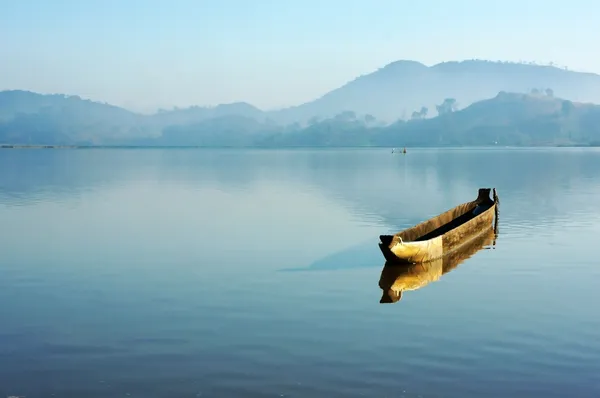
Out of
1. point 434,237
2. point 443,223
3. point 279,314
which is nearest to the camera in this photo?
point 279,314

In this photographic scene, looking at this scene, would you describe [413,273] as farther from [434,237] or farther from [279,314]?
[279,314]

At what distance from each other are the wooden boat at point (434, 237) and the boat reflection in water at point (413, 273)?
1.07 ft

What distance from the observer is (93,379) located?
17078 millimetres

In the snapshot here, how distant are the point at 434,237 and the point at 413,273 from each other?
5808mm

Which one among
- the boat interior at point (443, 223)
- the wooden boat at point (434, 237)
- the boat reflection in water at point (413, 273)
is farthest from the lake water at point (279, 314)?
the boat interior at point (443, 223)

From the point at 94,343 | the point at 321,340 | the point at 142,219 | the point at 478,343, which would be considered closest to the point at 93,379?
the point at 94,343

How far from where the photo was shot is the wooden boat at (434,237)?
3092 centimetres

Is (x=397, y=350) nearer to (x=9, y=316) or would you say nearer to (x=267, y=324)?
(x=267, y=324)

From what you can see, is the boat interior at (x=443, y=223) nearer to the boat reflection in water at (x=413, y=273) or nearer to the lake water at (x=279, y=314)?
the boat reflection in water at (x=413, y=273)

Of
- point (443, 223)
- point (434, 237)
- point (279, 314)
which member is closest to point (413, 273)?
point (434, 237)

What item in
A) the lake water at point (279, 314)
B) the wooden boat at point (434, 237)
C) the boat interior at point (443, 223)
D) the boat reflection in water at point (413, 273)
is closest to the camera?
the lake water at point (279, 314)

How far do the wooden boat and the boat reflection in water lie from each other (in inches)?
12.8

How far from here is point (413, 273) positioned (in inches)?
1220

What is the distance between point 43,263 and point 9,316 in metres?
10.6
